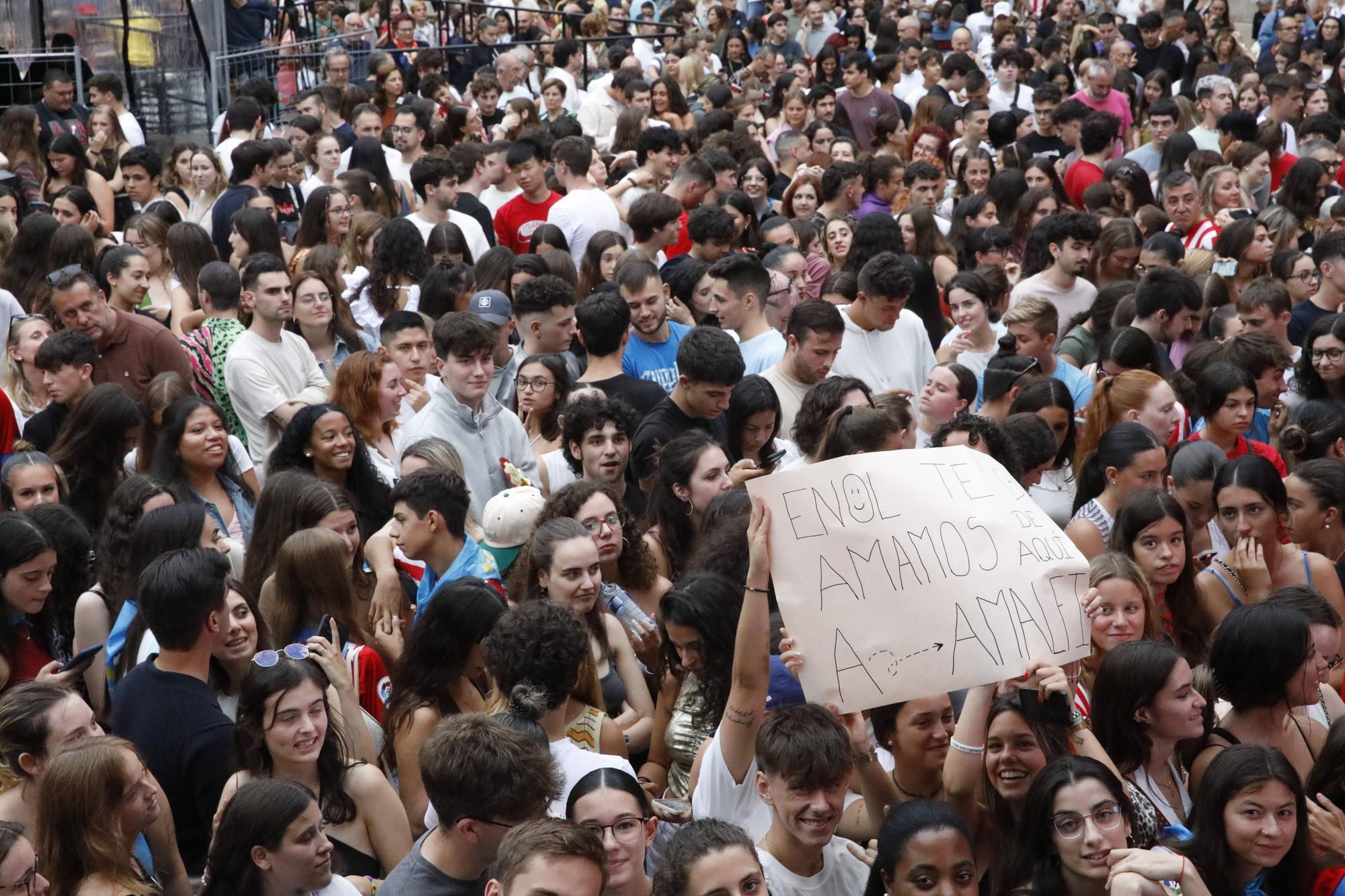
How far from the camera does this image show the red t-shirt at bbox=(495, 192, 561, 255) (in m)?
10.9

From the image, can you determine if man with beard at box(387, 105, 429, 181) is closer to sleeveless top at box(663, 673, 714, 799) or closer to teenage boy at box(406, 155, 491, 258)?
teenage boy at box(406, 155, 491, 258)

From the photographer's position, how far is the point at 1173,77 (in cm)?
1791

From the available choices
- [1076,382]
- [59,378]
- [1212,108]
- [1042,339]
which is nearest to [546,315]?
[59,378]

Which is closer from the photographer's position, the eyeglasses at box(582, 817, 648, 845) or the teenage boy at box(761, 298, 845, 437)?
the eyeglasses at box(582, 817, 648, 845)

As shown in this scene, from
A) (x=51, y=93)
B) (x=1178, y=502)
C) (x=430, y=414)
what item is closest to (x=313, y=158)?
(x=51, y=93)

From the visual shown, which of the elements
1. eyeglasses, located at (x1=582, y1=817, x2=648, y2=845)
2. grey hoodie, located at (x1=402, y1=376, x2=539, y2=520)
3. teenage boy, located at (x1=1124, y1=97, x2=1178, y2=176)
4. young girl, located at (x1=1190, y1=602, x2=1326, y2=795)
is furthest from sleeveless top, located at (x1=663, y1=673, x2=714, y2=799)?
teenage boy, located at (x1=1124, y1=97, x2=1178, y2=176)

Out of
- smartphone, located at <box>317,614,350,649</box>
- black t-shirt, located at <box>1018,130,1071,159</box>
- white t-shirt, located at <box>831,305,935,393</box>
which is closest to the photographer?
smartphone, located at <box>317,614,350,649</box>

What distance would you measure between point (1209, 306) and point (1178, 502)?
10.3ft

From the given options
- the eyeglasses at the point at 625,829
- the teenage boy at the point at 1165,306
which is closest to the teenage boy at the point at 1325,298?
the teenage boy at the point at 1165,306

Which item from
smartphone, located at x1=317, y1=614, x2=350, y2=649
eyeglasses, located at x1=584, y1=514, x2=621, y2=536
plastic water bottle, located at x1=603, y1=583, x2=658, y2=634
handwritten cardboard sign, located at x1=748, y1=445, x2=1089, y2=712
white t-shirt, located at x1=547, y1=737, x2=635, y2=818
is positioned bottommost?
plastic water bottle, located at x1=603, y1=583, x2=658, y2=634

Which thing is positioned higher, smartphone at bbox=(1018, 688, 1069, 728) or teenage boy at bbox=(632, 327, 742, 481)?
smartphone at bbox=(1018, 688, 1069, 728)

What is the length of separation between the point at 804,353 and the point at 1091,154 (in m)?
6.02

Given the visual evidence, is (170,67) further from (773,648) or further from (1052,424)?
(773,648)

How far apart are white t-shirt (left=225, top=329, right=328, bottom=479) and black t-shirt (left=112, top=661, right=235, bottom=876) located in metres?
2.98
